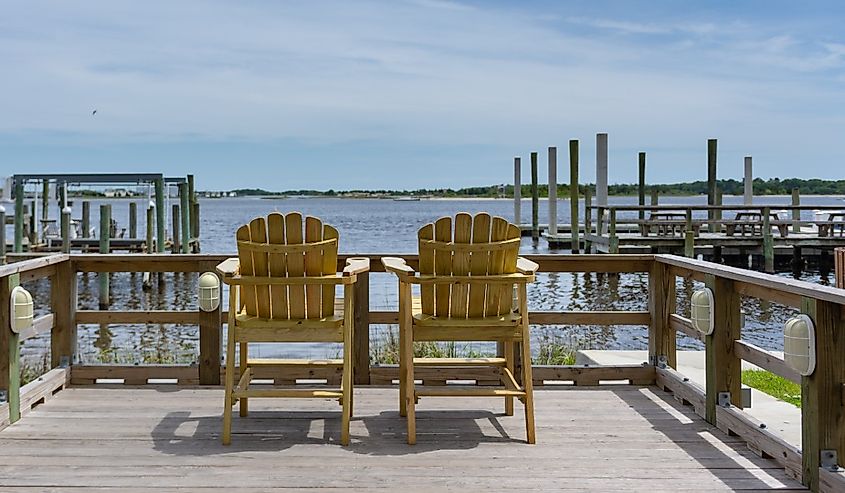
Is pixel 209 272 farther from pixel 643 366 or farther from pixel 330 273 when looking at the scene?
pixel 643 366

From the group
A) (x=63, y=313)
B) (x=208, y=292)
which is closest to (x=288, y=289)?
(x=208, y=292)

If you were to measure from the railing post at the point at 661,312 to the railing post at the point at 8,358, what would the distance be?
10.8 feet

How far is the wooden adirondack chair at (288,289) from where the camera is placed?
12.4 feet

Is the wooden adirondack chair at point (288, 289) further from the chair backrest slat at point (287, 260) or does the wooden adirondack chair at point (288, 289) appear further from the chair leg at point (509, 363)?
the chair leg at point (509, 363)

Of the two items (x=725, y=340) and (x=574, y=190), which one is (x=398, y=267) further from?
(x=574, y=190)

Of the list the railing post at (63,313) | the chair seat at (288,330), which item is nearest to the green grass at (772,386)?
the chair seat at (288,330)

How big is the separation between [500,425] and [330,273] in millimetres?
1062

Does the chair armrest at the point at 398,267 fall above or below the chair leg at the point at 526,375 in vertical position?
above

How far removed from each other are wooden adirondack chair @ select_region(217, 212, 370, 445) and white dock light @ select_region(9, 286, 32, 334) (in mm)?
979

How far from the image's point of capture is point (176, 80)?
74.9 ft

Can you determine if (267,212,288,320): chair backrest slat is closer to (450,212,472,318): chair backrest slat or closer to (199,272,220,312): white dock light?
(450,212,472,318): chair backrest slat

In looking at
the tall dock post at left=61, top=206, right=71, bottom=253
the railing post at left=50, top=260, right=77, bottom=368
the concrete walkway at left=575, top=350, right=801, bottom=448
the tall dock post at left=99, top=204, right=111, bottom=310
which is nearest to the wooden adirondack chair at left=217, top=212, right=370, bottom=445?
the railing post at left=50, top=260, right=77, bottom=368

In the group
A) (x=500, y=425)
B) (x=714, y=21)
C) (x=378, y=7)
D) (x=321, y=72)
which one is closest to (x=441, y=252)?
(x=500, y=425)

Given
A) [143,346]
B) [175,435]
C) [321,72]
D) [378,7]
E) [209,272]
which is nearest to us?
[175,435]
